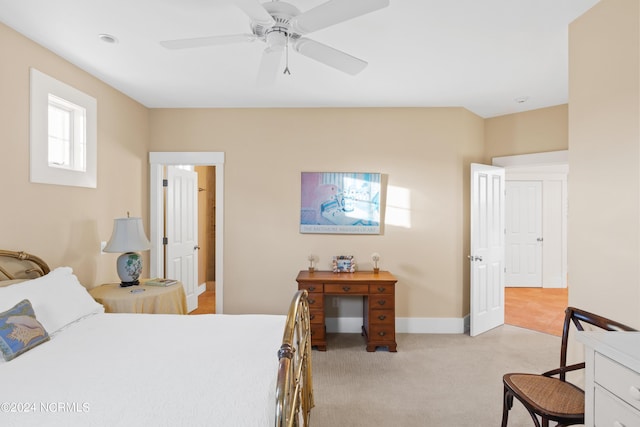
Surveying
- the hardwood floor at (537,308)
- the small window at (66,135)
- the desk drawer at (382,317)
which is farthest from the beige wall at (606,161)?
the small window at (66,135)

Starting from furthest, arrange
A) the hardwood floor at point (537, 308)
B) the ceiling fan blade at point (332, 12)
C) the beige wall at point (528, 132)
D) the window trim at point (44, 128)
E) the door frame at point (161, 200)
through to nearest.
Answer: the hardwood floor at point (537, 308)
the door frame at point (161, 200)
the beige wall at point (528, 132)
the window trim at point (44, 128)
the ceiling fan blade at point (332, 12)

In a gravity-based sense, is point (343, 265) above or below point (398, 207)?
below

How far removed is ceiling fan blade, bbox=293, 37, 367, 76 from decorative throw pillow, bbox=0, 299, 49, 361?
6.64 feet

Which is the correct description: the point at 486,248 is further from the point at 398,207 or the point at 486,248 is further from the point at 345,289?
the point at 345,289

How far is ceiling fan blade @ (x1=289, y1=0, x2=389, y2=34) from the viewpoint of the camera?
4.90 ft

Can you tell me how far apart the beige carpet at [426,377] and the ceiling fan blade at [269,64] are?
7.60 feet

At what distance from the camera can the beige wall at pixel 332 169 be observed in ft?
12.8

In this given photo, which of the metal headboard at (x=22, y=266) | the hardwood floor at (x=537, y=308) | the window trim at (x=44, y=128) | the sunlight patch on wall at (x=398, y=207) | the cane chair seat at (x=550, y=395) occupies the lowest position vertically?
the hardwood floor at (x=537, y=308)

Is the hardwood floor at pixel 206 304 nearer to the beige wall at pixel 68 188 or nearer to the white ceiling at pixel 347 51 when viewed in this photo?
the beige wall at pixel 68 188

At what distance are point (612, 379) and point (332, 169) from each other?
10.0 feet

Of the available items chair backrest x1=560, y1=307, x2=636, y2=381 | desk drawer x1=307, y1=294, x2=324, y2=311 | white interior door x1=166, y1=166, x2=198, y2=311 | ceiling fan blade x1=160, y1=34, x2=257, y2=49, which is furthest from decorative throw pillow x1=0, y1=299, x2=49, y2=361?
chair backrest x1=560, y1=307, x2=636, y2=381

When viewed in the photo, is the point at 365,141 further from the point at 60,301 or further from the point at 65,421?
the point at 65,421

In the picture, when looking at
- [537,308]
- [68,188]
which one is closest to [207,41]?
[68,188]

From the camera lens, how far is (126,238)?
2.99 meters
